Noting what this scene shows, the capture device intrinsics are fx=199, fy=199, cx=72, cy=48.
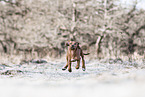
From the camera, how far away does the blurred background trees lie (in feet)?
46.5

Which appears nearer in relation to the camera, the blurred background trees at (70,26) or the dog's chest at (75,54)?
the dog's chest at (75,54)

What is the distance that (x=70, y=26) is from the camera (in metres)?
14.1

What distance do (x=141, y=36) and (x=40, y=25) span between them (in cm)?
831

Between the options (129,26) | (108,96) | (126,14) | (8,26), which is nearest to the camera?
(108,96)

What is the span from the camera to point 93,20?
14781 mm

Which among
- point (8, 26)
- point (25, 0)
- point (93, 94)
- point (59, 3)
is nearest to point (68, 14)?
point (59, 3)

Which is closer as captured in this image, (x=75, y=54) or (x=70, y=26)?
(x=75, y=54)

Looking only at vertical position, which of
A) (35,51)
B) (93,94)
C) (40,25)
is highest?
(40,25)

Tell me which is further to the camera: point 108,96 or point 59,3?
point 59,3

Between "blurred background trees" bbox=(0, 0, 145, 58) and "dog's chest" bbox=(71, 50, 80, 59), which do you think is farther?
"blurred background trees" bbox=(0, 0, 145, 58)

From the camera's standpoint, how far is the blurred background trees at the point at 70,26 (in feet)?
46.5

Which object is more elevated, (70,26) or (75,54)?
(70,26)

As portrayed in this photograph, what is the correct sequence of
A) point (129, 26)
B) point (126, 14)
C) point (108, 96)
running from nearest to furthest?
1. point (108, 96)
2. point (126, 14)
3. point (129, 26)

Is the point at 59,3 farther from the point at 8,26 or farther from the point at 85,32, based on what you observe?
the point at 8,26
